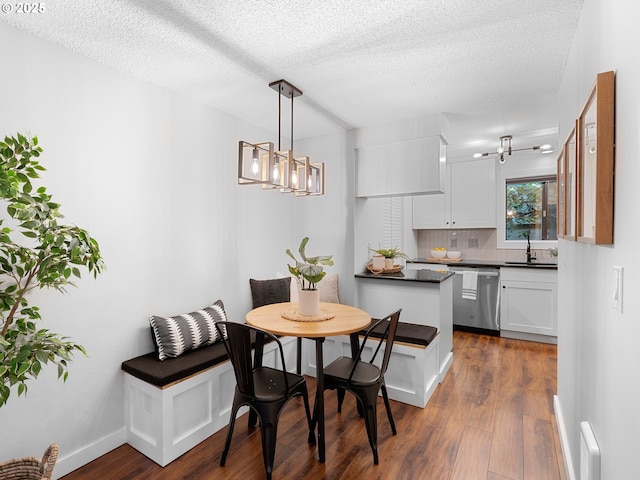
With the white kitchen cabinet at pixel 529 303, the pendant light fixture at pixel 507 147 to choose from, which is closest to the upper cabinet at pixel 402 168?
the pendant light fixture at pixel 507 147

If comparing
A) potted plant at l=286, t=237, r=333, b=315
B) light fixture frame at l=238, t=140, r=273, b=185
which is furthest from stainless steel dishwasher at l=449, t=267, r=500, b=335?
light fixture frame at l=238, t=140, r=273, b=185

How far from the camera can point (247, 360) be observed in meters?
1.94

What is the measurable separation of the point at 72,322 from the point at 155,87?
1.67m

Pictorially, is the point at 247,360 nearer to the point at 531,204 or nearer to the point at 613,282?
the point at 613,282

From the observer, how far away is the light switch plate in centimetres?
97

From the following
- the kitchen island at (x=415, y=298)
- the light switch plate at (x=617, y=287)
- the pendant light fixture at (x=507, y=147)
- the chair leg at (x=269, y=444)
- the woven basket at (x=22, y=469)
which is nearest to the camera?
the light switch plate at (x=617, y=287)

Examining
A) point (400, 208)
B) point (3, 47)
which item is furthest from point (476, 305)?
point (3, 47)

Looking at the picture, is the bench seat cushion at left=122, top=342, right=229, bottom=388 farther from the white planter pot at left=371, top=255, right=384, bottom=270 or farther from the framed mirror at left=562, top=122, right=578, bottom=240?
the framed mirror at left=562, top=122, right=578, bottom=240

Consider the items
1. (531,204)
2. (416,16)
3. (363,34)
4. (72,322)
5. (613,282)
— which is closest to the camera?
(613,282)

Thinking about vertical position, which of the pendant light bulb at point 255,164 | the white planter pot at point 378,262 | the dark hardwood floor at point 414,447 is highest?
the pendant light bulb at point 255,164

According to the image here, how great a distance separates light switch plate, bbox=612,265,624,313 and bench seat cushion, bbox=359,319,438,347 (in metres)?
1.77

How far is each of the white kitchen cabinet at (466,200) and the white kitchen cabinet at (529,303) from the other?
0.98m

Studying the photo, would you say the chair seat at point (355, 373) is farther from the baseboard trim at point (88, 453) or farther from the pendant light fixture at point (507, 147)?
the pendant light fixture at point (507, 147)

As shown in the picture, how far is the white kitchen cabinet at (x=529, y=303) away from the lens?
4.14 meters
